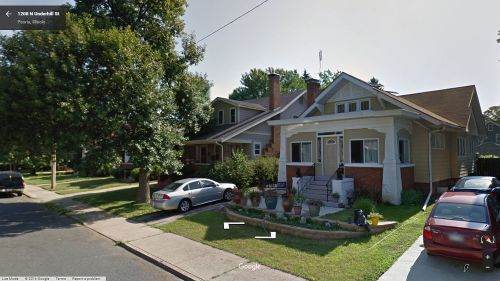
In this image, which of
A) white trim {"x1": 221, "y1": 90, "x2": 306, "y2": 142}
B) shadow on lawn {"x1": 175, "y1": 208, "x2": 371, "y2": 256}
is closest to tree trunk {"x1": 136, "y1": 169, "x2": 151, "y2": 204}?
shadow on lawn {"x1": 175, "y1": 208, "x2": 371, "y2": 256}

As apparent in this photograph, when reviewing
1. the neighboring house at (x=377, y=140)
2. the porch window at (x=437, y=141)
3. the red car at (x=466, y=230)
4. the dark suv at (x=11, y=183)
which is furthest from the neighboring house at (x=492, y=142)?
the dark suv at (x=11, y=183)

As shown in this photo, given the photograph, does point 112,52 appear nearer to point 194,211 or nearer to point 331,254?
point 194,211

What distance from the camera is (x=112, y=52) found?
542 inches

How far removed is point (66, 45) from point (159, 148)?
6246 millimetres

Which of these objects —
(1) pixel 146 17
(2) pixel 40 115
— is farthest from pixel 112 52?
(1) pixel 146 17

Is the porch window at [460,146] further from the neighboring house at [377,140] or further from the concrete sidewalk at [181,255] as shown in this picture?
the concrete sidewalk at [181,255]

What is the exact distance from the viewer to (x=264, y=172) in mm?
20672

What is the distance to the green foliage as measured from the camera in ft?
63.2

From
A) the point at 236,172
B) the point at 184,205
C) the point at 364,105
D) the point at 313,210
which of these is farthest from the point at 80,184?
the point at 364,105

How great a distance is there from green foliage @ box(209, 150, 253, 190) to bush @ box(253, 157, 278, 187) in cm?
57

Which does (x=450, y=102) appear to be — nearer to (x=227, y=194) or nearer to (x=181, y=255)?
(x=227, y=194)

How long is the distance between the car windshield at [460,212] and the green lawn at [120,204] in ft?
39.9

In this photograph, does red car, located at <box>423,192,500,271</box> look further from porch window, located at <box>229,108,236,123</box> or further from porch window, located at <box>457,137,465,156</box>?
porch window, located at <box>229,108,236,123</box>

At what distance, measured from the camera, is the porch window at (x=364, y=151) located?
1430 centimetres
